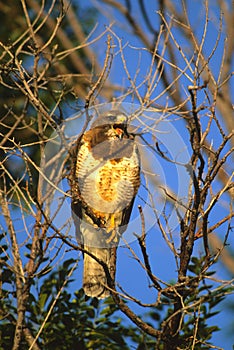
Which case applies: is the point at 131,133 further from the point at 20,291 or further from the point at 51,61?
the point at 20,291

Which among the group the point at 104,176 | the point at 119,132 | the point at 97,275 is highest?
the point at 119,132

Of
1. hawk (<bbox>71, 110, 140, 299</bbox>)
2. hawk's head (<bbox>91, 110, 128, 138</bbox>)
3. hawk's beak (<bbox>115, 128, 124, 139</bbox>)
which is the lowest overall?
hawk (<bbox>71, 110, 140, 299</bbox>)

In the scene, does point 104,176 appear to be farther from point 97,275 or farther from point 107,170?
point 97,275

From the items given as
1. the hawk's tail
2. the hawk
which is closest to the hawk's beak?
the hawk

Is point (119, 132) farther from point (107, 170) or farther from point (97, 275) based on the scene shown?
point (97, 275)

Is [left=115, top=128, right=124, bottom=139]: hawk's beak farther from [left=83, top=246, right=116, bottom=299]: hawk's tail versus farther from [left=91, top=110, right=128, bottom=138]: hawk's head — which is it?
[left=83, top=246, right=116, bottom=299]: hawk's tail

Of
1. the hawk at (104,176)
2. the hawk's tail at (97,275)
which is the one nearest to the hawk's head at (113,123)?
the hawk at (104,176)

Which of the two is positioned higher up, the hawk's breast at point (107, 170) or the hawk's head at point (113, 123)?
the hawk's head at point (113, 123)

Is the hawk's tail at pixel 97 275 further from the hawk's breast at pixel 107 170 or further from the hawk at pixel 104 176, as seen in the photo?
the hawk's breast at pixel 107 170

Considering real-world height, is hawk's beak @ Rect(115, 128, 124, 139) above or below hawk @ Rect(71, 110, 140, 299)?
above

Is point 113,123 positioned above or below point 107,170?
above

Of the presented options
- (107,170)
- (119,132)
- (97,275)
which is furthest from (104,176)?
(97,275)

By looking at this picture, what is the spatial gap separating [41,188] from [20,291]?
578 mm

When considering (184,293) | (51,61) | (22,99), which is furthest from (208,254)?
(22,99)
